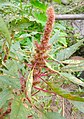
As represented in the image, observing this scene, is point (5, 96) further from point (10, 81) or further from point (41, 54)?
point (41, 54)

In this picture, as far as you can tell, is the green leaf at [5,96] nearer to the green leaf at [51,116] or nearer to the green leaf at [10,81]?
the green leaf at [10,81]

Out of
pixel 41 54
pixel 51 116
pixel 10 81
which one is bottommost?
pixel 51 116

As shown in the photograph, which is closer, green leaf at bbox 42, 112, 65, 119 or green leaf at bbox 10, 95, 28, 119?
green leaf at bbox 10, 95, 28, 119

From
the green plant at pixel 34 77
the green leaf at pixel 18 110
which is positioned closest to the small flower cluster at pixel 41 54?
the green plant at pixel 34 77

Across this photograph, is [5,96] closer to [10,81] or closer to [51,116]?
[10,81]

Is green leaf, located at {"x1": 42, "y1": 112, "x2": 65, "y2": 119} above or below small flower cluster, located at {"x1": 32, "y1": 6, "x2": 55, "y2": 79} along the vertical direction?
below

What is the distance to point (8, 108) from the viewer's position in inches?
44.9

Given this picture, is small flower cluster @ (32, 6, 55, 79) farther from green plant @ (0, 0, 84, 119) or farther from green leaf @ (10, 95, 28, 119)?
green leaf @ (10, 95, 28, 119)

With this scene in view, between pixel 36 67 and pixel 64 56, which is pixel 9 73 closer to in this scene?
pixel 36 67

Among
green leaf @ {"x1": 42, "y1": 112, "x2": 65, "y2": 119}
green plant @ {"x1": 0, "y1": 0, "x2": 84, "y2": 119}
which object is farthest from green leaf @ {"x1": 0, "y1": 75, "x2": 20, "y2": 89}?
green leaf @ {"x1": 42, "y1": 112, "x2": 65, "y2": 119}

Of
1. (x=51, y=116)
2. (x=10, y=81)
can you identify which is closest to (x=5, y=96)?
(x=10, y=81)

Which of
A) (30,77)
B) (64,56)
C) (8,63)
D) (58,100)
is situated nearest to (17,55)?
(8,63)

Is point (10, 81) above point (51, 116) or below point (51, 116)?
above

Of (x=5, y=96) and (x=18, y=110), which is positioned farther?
(x=5, y=96)
